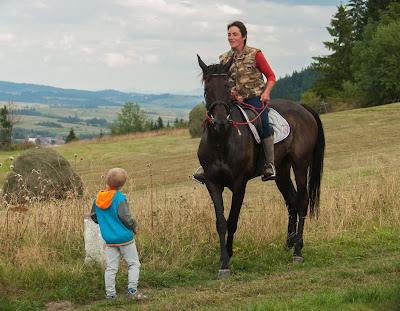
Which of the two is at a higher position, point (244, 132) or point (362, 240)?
point (244, 132)

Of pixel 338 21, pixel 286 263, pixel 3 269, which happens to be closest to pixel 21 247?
pixel 3 269

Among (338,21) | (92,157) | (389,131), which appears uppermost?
(338,21)

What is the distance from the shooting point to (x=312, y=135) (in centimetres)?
860

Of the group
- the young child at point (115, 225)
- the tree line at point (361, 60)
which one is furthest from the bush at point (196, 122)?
the young child at point (115, 225)

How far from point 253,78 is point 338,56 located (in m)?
65.7

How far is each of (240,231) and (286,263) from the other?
1.13 meters

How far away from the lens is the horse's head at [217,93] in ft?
20.9

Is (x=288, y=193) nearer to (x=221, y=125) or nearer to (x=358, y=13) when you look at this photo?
(x=221, y=125)

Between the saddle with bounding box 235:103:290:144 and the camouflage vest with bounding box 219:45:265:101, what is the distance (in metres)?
0.27

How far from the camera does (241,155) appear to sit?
7.03 meters

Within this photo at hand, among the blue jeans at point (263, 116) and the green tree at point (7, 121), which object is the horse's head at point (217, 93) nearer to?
the blue jeans at point (263, 116)

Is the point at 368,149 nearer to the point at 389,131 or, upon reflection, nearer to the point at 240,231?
the point at 389,131

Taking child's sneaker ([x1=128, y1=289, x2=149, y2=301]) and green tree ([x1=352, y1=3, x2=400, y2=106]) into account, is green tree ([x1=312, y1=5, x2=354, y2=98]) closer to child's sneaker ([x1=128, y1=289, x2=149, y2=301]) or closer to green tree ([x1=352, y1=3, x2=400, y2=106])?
green tree ([x1=352, y1=3, x2=400, y2=106])

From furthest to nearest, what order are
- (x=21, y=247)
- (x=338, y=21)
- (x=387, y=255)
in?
(x=338, y=21)
(x=387, y=255)
(x=21, y=247)
